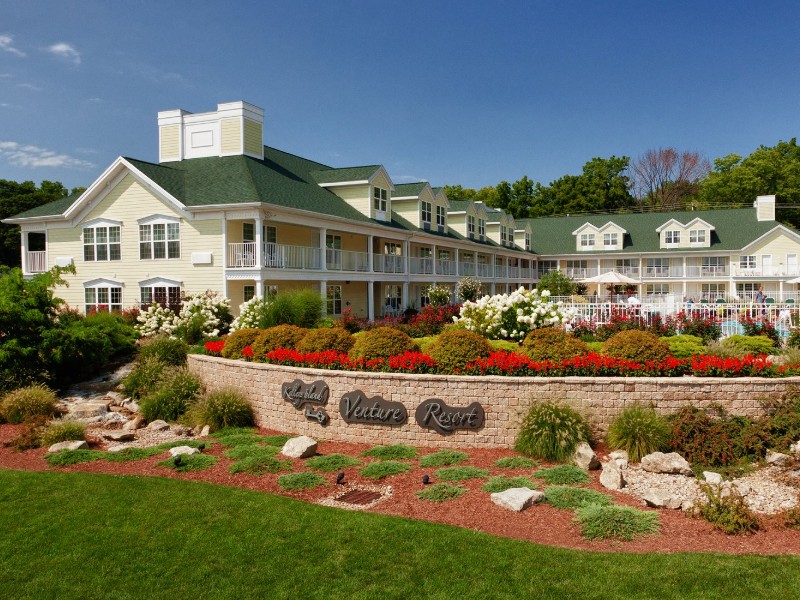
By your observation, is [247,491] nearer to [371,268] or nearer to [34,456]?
[34,456]

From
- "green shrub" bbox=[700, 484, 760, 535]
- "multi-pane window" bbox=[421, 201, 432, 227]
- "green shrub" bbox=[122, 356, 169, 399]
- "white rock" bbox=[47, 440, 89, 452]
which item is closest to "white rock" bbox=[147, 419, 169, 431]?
"white rock" bbox=[47, 440, 89, 452]

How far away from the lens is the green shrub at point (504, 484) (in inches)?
341

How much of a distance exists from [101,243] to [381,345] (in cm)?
1776

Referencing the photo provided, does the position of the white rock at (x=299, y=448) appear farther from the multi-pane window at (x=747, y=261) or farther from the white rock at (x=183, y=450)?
the multi-pane window at (x=747, y=261)

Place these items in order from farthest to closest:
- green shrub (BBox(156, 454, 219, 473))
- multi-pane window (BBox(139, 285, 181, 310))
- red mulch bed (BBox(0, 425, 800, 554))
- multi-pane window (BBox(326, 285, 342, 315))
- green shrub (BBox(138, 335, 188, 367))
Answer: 1. multi-pane window (BBox(326, 285, 342, 315))
2. multi-pane window (BBox(139, 285, 181, 310))
3. green shrub (BBox(138, 335, 188, 367))
4. green shrub (BBox(156, 454, 219, 473))
5. red mulch bed (BBox(0, 425, 800, 554))

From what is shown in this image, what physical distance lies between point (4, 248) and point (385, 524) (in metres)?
49.8

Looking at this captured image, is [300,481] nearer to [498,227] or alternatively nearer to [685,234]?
[498,227]

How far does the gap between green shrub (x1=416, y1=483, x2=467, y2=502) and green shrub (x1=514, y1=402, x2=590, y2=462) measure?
2.09 meters

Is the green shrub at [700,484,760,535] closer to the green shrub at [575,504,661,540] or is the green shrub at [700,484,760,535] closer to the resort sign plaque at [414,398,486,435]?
the green shrub at [575,504,661,540]

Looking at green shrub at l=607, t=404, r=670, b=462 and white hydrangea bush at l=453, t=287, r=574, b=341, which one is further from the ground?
white hydrangea bush at l=453, t=287, r=574, b=341

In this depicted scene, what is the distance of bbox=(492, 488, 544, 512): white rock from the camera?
791 cm

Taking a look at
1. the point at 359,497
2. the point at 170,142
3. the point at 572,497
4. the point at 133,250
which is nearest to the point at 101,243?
the point at 133,250

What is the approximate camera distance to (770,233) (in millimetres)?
45062

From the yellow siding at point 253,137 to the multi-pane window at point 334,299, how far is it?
7.27 metres
